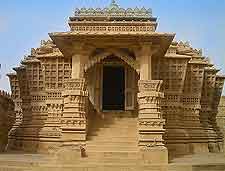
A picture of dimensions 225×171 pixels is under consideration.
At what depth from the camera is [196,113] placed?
1906cm

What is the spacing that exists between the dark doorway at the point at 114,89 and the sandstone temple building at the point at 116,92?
5 cm

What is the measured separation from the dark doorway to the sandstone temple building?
48 mm

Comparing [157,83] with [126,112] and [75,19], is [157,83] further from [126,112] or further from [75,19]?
[75,19]

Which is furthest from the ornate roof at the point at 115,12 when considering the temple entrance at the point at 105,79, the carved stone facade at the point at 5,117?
the carved stone facade at the point at 5,117

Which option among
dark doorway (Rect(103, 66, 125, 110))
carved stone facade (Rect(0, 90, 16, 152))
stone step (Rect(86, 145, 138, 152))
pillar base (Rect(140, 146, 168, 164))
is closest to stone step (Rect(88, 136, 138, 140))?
stone step (Rect(86, 145, 138, 152))

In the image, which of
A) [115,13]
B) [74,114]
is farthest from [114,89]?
[74,114]

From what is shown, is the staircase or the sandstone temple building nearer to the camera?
the staircase

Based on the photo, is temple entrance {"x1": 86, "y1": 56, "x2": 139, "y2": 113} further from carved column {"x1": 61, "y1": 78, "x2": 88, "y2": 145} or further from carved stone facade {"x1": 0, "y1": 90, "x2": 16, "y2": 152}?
carved stone facade {"x1": 0, "y1": 90, "x2": 16, "y2": 152}

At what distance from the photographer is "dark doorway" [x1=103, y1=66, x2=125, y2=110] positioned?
1895cm

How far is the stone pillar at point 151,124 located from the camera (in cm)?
1323

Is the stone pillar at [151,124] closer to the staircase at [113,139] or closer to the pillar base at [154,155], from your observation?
the pillar base at [154,155]

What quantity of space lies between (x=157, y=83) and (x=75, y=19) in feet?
16.4

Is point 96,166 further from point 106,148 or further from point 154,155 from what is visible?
point 154,155

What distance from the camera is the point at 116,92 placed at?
63.4ft
